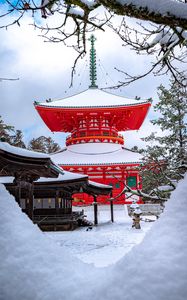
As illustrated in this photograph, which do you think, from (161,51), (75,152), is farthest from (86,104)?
(161,51)

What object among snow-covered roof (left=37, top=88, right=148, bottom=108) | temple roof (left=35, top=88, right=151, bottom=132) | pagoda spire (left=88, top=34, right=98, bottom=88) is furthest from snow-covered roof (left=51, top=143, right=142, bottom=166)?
pagoda spire (left=88, top=34, right=98, bottom=88)

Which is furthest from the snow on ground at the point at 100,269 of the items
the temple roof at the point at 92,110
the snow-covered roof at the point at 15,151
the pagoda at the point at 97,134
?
the temple roof at the point at 92,110

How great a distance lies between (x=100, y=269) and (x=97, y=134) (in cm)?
2611

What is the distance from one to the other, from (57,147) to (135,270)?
51.1 meters

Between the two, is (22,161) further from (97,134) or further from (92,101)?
(92,101)

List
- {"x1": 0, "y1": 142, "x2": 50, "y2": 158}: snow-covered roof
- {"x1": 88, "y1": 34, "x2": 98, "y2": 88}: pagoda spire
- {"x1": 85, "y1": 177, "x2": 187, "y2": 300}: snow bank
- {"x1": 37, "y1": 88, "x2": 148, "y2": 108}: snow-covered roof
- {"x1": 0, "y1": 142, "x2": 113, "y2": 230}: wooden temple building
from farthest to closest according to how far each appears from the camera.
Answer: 1. {"x1": 88, "y1": 34, "x2": 98, "y2": 88}: pagoda spire
2. {"x1": 37, "y1": 88, "x2": 148, "y2": 108}: snow-covered roof
3. {"x1": 0, "y1": 142, "x2": 113, "y2": 230}: wooden temple building
4. {"x1": 0, "y1": 142, "x2": 50, "y2": 158}: snow-covered roof
5. {"x1": 85, "y1": 177, "x2": 187, "y2": 300}: snow bank

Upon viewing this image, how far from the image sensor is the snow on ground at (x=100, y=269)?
1.75 meters

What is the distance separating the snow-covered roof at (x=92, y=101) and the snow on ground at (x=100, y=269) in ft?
82.1

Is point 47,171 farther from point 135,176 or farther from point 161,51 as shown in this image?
point 135,176

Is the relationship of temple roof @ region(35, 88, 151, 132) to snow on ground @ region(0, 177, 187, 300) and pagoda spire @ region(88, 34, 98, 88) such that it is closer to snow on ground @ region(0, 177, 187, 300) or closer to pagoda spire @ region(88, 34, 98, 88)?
pagoda spire @ region(88, 34, 98, 88)

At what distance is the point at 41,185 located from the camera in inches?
574

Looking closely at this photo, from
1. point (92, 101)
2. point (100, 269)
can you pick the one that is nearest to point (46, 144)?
point (92, 101)

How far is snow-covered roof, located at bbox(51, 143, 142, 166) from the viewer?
2538 cm

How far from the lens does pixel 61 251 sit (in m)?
2.46
